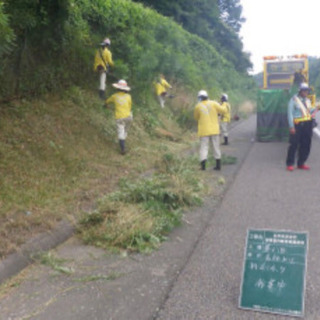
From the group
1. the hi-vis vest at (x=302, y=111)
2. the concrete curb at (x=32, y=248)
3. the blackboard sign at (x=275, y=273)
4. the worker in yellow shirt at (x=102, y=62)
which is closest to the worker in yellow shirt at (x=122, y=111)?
the worker in yellow shirt at (x=102, y=62)

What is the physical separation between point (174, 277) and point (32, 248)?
163 cm

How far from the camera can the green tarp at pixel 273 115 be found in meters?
13.4

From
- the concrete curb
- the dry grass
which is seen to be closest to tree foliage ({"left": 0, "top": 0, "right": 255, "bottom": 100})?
the dry grass

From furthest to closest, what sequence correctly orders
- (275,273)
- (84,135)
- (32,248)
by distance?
(84,135) → (32,248) → (275,273)

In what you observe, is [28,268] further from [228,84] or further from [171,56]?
[228,84]

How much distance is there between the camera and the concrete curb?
4121 mm

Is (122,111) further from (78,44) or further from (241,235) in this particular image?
(241,235)

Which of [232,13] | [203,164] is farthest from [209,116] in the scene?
[232,13]

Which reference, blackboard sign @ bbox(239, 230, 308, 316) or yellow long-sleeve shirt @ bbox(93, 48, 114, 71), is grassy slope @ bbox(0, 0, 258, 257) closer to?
yellow long-sleeve shirt @ bbox(93, 48, 114, 71)

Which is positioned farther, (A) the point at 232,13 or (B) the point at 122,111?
(A) the point at 232,13

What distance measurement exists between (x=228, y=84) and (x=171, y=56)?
14649 mm

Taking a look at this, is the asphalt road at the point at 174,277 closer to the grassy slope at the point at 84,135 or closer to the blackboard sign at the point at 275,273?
the blackboard sign at the point at 275,273

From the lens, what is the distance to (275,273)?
3268 millimetres

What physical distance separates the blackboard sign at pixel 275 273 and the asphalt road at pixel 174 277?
125 mm
